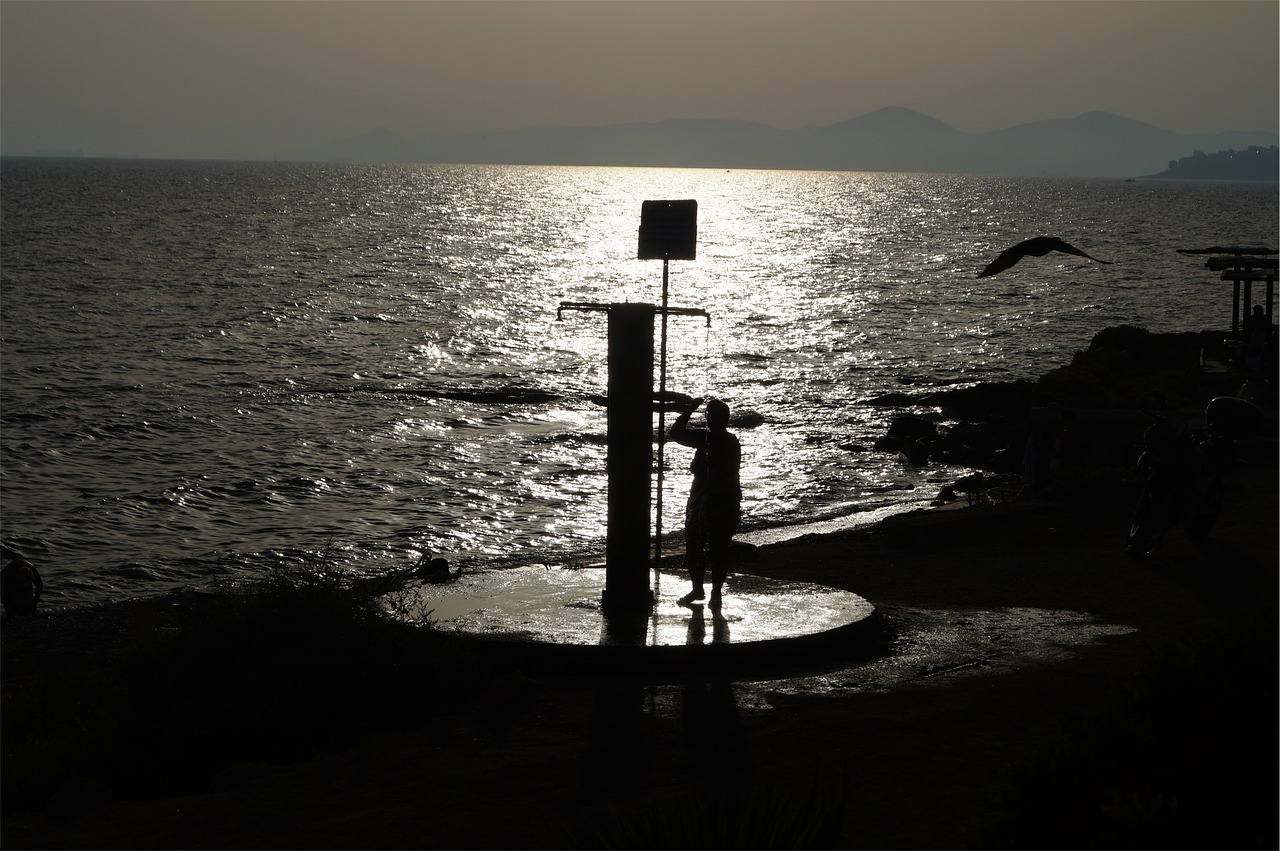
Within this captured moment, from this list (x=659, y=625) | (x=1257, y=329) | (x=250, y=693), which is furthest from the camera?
(x=1257, y=329)

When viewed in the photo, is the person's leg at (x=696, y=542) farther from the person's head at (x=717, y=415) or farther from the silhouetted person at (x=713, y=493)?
the person's head at (x=717, y=415)

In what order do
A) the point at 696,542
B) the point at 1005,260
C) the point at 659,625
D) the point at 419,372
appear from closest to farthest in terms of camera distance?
1. the point at 659,625
2. the point at 696,542
3. the point at 1005,260
4. the point at 419,372

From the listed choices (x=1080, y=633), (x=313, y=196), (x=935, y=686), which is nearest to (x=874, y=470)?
(x=1080, y=633)

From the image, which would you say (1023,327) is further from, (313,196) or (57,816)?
(313,196)

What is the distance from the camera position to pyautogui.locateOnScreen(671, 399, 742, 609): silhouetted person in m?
9.93

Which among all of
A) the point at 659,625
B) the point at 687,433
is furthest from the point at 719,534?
the point at 659,625

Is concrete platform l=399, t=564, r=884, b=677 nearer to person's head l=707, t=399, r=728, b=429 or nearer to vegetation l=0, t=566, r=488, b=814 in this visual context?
vegetation l=0, t=566, r=488, b=814

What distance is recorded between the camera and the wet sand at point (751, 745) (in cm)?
624

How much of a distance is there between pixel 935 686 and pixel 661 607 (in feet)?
7.39

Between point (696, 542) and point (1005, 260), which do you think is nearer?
point (696, 542)

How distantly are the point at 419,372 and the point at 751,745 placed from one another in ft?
115

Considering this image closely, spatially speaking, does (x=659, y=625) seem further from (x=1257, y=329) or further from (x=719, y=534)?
(x=1257, y=329)

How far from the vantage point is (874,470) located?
26188 millimetres

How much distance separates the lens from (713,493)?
9945 mm
